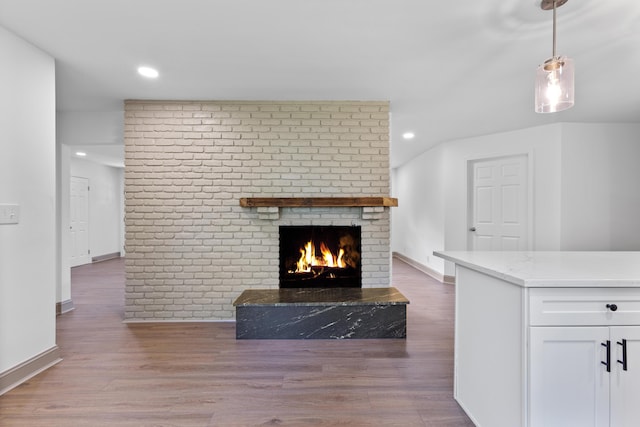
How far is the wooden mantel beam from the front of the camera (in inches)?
128

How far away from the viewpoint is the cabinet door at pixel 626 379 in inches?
49.8

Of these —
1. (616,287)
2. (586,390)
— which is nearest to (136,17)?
(616,287)

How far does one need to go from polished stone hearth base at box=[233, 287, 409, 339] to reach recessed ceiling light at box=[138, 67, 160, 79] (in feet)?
7.07

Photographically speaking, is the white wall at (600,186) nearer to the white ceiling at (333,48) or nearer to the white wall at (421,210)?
the white ceiling at (333,48)

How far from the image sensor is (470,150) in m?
4.84

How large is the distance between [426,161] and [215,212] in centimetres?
421

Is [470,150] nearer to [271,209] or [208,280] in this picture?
[271,209]

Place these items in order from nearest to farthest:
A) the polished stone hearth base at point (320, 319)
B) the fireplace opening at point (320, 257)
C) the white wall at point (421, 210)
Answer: the polished stone hearth base at point (320, 319) < the fireplace opening at point (320, 257) < the white wall at point (421, 210)

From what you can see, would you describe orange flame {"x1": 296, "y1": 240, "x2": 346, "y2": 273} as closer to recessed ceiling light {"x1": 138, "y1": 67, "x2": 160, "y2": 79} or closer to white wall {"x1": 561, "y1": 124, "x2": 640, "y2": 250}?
recessed ceiling light {"x1": 138, "y1": 67, "x2": 160, "y2": 79}

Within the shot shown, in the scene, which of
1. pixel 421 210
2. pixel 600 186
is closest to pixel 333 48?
pixel 600 186

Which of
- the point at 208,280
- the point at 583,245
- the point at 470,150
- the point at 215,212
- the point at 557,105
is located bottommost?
the point at 208,280

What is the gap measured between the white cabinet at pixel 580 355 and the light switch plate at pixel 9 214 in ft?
10.1

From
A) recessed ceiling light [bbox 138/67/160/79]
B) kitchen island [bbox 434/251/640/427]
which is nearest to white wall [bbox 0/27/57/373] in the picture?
recessed ceiling light [bbox 138/67/160/79]

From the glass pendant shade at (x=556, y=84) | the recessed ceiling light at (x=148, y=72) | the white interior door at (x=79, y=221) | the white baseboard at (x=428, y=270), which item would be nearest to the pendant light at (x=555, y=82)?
the glass pendant shade at (x=556, y=84)
